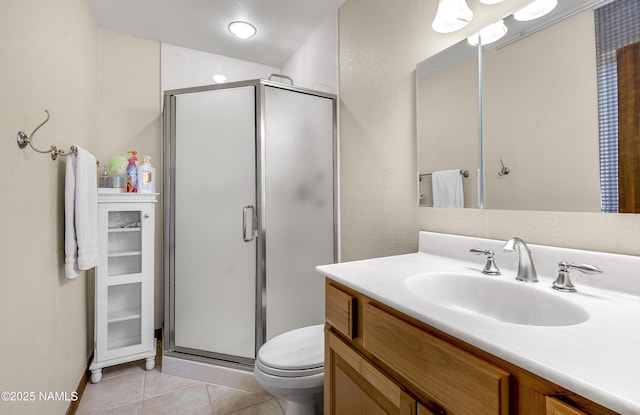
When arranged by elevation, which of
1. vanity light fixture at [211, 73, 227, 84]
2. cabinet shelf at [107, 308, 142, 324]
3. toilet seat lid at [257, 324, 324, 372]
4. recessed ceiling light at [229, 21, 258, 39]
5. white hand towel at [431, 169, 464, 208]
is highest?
recessed ceiling light at [229, 21, 258, 39]

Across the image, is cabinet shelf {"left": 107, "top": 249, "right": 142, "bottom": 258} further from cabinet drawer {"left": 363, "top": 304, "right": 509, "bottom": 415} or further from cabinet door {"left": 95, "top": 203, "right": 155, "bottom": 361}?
cabinet drawer {"left": 363, "top": 304, "right": 509, "bottom": 415}

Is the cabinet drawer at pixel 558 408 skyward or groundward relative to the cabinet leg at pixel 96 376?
skyward

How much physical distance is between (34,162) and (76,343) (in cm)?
115

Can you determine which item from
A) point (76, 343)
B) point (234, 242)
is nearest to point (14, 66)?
point (234, 242)

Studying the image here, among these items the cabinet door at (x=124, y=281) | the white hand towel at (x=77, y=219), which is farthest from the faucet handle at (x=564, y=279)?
the cabinet door at (x=124, y=281)

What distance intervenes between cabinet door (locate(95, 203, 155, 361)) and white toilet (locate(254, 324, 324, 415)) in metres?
1.19

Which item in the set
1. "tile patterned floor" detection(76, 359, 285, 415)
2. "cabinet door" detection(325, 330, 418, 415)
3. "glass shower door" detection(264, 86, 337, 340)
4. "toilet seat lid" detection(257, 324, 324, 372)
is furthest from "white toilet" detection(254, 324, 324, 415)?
"glass shower door" detection(264, 86, 337, 340)

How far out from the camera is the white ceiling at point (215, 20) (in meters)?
2.02

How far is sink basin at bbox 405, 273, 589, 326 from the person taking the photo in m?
0.76

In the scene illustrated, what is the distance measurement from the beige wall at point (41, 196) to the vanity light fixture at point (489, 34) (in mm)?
1619

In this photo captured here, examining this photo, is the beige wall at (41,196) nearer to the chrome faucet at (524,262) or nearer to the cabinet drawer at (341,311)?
the cabinet drawer at (341,311)

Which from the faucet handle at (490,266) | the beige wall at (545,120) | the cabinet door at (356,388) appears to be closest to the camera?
the cabinet door at (356,388)

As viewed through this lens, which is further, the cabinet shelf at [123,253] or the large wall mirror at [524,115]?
the cabinet shelf at [123,253]

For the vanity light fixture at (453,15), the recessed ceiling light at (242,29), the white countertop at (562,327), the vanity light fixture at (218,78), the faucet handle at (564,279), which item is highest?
the recessed ceiling light at (242,29)
